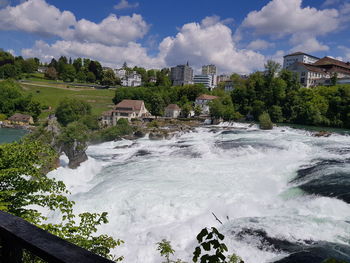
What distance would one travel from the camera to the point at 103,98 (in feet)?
296

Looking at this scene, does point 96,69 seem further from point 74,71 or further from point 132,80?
point 132,80

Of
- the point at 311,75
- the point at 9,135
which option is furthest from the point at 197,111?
the point at 9,135

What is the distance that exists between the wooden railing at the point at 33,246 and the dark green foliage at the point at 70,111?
5830cm

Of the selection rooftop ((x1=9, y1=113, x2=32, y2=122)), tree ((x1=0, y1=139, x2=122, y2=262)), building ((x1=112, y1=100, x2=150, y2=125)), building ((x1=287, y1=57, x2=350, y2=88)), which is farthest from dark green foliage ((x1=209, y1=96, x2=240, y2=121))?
tree ((x1=0, y1=139, x2=122, y2=262))

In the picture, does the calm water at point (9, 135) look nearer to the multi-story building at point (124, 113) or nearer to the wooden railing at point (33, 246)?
the multi-story building at point (124, 113)

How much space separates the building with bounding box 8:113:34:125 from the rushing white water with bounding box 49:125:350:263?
144ft

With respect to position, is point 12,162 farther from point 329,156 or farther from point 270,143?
point 270,143

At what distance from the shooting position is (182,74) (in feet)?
529

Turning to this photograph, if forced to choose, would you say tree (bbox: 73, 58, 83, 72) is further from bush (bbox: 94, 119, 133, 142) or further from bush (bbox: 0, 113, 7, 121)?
bush (bbox: 94, 119, 133, 142)

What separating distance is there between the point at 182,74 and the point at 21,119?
11098 cm

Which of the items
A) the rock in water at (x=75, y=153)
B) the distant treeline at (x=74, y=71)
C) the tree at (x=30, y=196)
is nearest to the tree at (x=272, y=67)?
the distant treeline at (x=74, y=71)

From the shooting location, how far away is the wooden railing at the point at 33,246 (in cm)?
155

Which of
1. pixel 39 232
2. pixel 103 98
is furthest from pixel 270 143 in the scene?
pixel 103 98

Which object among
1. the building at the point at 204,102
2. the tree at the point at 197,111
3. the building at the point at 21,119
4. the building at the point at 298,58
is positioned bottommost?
the building at the point at 21,119
